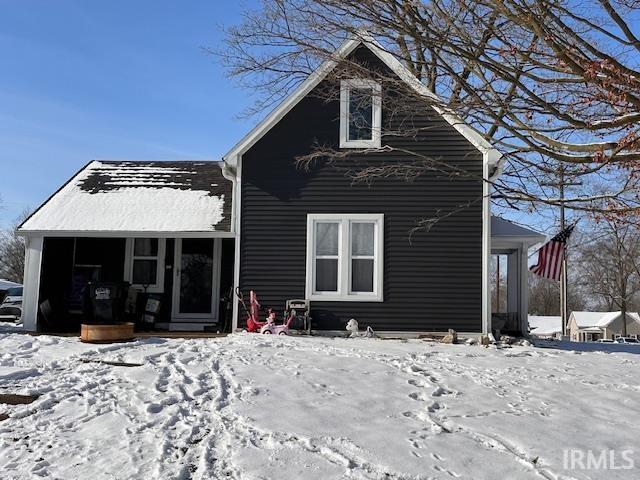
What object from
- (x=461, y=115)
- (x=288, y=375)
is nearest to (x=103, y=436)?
(x=288, y=375)

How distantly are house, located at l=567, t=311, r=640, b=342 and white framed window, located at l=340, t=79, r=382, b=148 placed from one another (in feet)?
183

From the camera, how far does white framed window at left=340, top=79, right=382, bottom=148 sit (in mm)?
12297

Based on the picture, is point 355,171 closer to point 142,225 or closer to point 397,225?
point 397,225

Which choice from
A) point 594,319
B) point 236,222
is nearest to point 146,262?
point 236,222

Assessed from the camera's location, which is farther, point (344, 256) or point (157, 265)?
point (157, 265)

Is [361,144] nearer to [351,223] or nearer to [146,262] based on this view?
[351,223]

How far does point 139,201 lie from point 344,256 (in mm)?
5245

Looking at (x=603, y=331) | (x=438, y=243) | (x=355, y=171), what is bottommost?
(x=603, y=331)

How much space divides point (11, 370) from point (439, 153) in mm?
8442

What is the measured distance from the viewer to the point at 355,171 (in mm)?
12359

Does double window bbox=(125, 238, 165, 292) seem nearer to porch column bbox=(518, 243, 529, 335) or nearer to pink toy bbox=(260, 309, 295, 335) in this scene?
pink toy bbox=(260, 309, 295, 335)

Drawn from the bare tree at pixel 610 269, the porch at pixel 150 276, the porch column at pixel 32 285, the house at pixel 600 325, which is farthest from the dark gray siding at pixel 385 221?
the house at pixel 600 325

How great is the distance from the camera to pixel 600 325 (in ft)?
205

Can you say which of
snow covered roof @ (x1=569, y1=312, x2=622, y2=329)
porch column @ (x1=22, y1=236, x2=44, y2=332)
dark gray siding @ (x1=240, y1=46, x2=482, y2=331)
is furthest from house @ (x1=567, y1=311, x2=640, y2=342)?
porch column @ (x1=22, y1=236, x2=44, y2=332)
